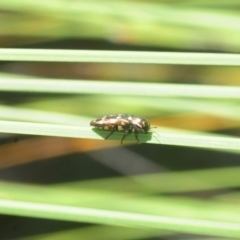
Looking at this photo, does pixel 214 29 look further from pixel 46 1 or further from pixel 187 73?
pixel 46 1

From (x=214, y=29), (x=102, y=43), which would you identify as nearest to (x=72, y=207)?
(x=102, y=43)

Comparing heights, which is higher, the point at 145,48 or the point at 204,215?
the point at 145,48

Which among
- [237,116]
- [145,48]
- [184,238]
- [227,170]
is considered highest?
[145,48]

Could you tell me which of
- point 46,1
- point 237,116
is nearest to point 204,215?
→ point 237,116
